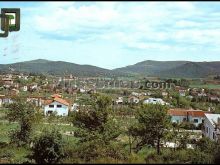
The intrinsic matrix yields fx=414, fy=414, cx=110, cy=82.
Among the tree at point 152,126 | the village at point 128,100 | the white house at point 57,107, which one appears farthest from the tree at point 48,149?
the white house at point 57,107

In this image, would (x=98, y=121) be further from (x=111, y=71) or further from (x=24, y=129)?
(x=111, y=71)

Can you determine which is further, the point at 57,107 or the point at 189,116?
the point at 57,107

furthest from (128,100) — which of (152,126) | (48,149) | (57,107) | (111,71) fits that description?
(111,71)

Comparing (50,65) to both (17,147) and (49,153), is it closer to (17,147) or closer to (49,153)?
(17,147)

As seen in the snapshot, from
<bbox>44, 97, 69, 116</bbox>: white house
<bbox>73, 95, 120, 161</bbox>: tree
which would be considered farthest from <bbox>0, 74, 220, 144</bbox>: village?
<bbox>73, 95, 120, 161</bbox>: tree

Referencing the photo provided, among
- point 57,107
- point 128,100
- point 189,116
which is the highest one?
point 128,100

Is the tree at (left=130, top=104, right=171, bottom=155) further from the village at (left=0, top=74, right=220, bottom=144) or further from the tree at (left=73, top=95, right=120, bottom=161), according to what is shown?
the village at (left=0, top=74, right=220, bottom=144)

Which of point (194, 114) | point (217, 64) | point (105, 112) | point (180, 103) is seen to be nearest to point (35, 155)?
point (105, 112)
